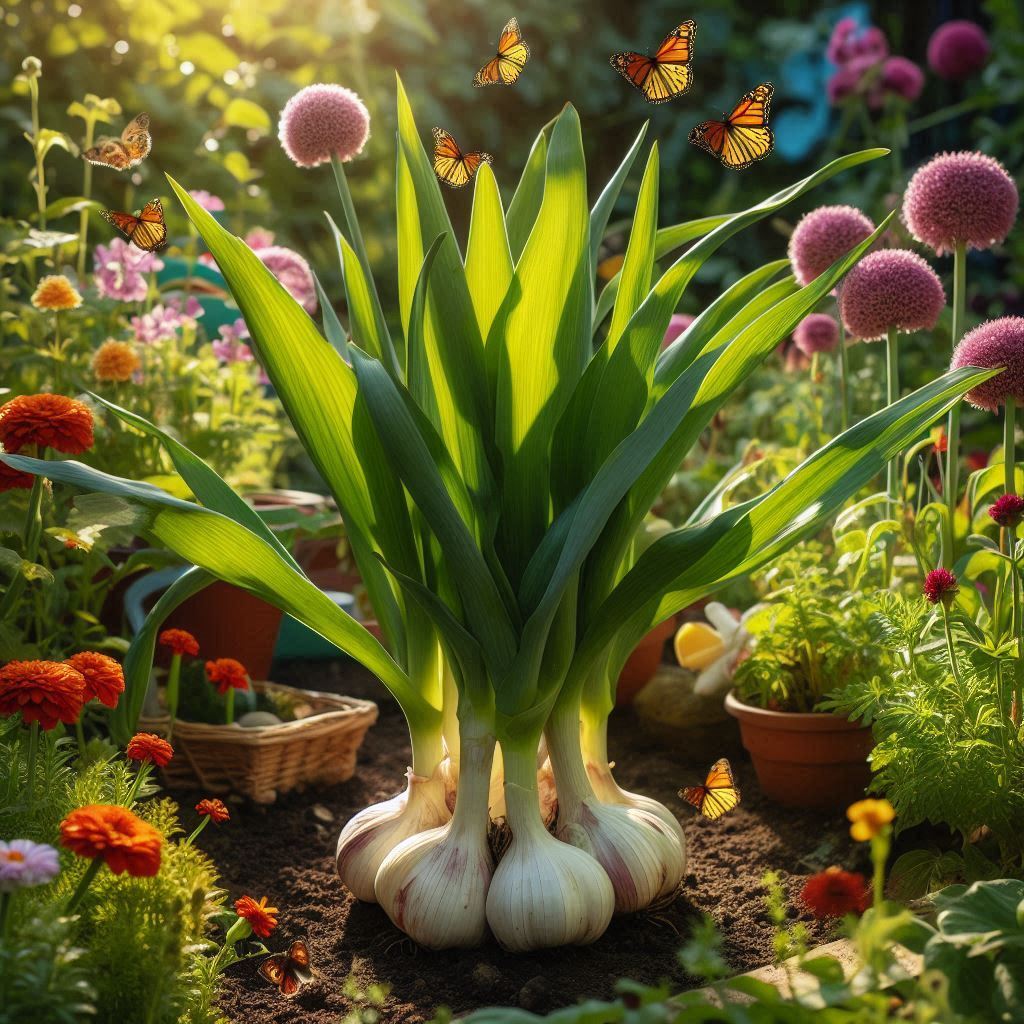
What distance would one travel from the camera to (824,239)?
6.09 ft

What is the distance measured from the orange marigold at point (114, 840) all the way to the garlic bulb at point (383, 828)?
520 mm

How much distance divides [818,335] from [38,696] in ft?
5.68

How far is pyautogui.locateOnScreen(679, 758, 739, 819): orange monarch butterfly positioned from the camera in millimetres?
1612

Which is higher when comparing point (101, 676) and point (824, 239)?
point (824, 239)

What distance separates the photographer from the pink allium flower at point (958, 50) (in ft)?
11.6

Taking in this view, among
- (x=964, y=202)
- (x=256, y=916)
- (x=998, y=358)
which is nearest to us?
(x=256, y=916)

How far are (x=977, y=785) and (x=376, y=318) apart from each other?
35.7 inches

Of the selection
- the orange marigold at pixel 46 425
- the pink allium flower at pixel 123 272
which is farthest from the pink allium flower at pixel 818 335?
the orange marigold at pixel 46 425

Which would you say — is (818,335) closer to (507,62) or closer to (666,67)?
(666,67)

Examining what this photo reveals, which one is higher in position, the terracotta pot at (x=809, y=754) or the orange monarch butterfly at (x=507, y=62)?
the orange monarch butterfly at (x=507, y=62)

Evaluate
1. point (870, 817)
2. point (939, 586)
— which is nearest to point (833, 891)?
point (870, 817)

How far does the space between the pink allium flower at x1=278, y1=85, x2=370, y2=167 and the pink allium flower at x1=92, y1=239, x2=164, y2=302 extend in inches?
26.2

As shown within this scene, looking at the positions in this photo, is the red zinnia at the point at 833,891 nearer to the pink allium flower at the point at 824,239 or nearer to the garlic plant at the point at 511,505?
the garlic plant at the point at 511,505

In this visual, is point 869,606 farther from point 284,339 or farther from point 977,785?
point 284,339
